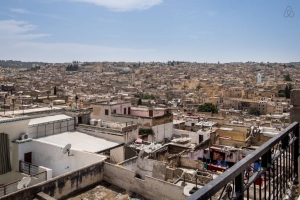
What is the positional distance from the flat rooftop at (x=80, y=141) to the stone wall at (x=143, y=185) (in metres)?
1.97

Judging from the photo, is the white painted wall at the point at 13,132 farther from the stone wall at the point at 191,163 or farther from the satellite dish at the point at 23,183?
the stone wall at the point at 191,163

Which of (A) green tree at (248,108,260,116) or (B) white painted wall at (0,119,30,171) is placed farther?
(A) green tree at (248,108,260,116)

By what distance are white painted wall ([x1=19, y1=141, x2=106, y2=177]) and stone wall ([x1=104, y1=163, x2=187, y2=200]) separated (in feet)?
3.07

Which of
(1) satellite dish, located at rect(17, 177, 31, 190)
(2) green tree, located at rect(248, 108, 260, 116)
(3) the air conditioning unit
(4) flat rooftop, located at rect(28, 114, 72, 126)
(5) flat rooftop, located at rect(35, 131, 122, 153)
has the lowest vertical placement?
(2) green tree, located at rect(248, 108, 260, 116)

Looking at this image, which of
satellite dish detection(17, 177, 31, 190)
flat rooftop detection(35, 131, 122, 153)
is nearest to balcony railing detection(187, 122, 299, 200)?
satellite dish detection(17, 177, 31, 190)

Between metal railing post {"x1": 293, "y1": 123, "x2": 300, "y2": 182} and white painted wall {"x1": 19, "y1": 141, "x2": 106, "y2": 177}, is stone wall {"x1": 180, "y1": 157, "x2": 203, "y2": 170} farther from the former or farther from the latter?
metal railing post {"x1": 293, "y1": 123, "x2": 300, "y2": 182}

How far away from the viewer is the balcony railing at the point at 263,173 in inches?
65.8

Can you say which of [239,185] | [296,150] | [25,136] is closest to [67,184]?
[25,136]

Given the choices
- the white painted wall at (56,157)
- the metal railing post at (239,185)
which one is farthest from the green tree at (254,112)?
the metal railing post at (239,185)

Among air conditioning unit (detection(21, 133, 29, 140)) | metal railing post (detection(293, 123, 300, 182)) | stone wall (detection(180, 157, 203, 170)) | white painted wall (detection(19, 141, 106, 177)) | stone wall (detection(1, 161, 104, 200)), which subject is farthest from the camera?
stone wall (detection(180, 157, 203, 170))

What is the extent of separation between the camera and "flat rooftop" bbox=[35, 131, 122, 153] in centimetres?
1241

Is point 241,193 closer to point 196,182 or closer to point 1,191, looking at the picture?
point 1,191

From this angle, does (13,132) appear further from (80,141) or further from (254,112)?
(254,112)

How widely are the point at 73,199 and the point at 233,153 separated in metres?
11.7
